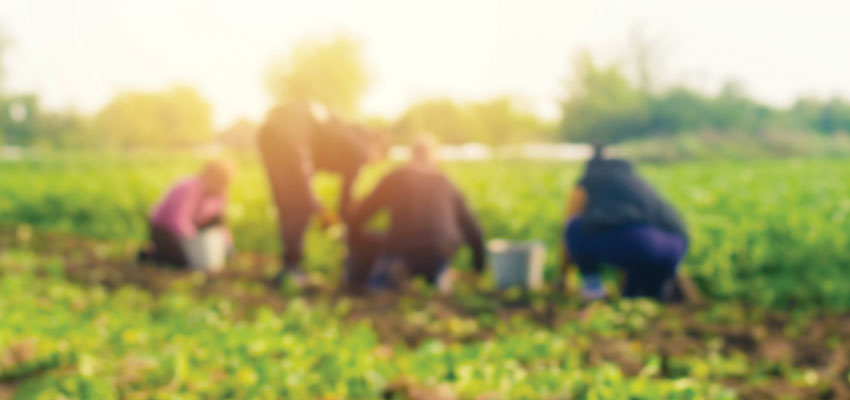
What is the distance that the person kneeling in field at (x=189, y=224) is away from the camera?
6.85m

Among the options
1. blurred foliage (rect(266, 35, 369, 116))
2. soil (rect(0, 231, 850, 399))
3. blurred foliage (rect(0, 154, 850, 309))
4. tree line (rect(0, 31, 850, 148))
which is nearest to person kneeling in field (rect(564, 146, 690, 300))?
soil (rect(0, 231, 850, 399))

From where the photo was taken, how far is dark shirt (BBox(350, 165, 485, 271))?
19.0 feet

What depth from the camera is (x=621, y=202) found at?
5.25m

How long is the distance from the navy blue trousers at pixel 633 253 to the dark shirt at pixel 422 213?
33.1 inches

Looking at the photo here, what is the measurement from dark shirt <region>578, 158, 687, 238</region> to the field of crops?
21.0 inches

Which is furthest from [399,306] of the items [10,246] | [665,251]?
[10,246]

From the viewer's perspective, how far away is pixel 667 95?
37406 mm

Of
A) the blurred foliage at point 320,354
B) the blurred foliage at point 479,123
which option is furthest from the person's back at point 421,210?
the blurred foliage at point 479,123

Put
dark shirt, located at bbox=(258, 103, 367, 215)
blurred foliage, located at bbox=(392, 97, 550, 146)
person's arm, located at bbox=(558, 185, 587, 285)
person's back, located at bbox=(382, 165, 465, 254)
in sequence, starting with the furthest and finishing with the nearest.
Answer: blurred foliage, located at bbox=(392, 97, 550, 146), dark shirt, located at bbox=(258, 103, 367, 215), person's back, located at bbox=(382, 165, 465, 254), person's arm, located at bbox=(558, 185, 587, 285)

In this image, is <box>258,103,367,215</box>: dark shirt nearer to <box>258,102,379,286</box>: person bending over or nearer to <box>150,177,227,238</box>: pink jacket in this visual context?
<box>258,102,379,286</box>: person bending over

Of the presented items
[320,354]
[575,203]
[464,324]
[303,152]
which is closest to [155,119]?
[303,152]

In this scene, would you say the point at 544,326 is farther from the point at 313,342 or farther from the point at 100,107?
the point at 100,107

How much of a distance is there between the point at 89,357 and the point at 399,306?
2.71 meters

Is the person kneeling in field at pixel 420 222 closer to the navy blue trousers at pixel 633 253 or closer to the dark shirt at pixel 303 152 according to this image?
the dark shirt at pixel 303 152
